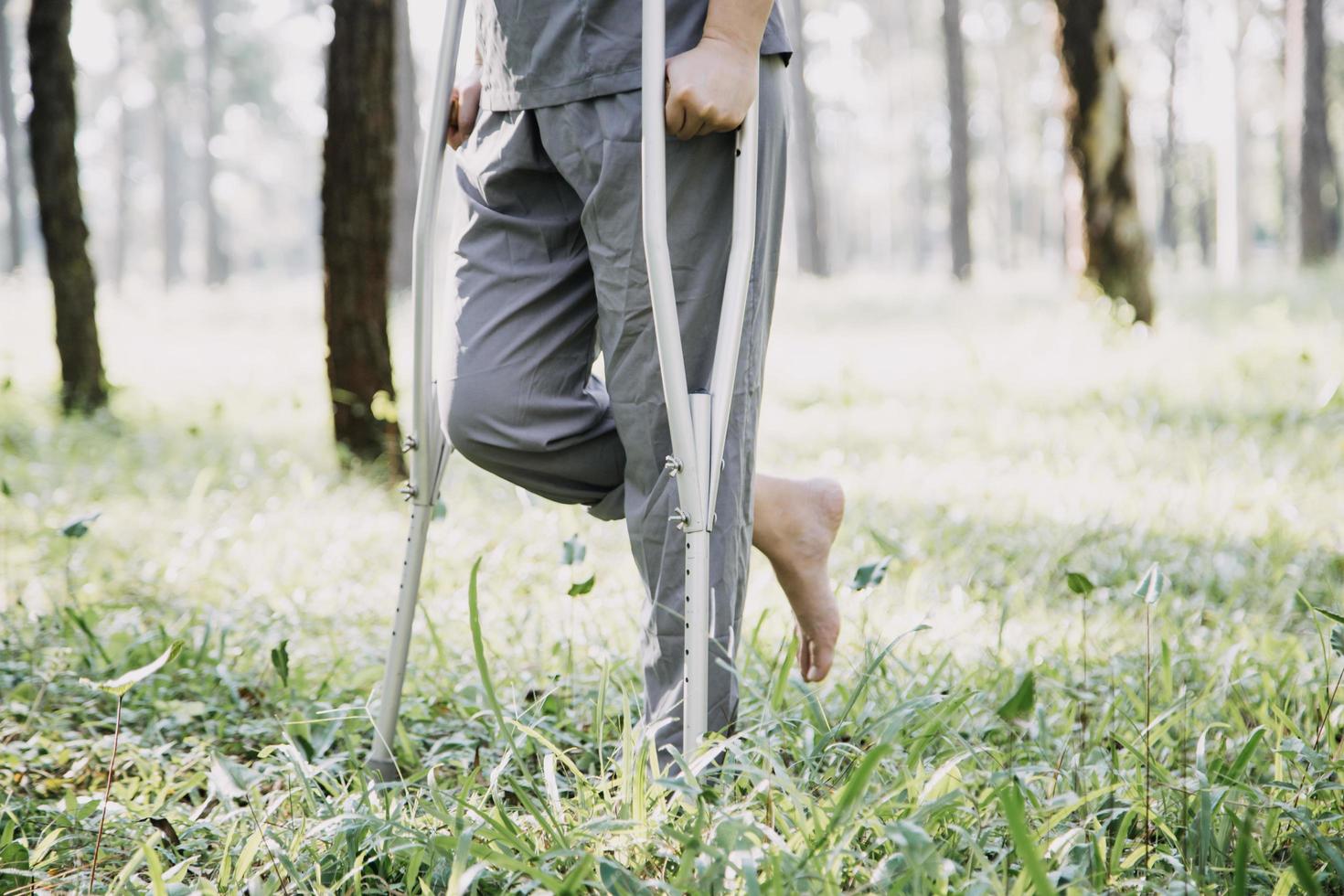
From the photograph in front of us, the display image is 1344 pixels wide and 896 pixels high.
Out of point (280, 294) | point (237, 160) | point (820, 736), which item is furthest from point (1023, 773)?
point (237, 160)

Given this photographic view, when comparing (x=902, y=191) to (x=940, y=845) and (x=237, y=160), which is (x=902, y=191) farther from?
(x=940, y=845)

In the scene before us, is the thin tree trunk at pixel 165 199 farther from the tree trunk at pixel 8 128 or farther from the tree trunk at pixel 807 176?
the tree trunk at pixel 807 176

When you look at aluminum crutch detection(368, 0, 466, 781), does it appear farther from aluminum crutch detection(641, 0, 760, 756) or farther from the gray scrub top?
aluminum crutch detection(641, 0, 760, 756)

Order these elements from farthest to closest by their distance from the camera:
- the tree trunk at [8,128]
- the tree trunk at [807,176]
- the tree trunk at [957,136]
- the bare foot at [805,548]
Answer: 1. the tree trunk at [8,128]
2. the tree trunk at [807,176]
3. the tree trunk at [957,136]
4. the bare foot at [805,548]

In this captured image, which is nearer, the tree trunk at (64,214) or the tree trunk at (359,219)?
the tree trunk at (359,219)

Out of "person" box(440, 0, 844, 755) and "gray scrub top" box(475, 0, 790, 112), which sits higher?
"gray scrub top" box(475, 0, 790, 112)

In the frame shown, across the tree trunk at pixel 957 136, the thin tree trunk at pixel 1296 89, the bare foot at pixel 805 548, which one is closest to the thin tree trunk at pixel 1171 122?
the tree trunk at pixel 957 136

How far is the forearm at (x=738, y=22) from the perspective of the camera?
163 cm

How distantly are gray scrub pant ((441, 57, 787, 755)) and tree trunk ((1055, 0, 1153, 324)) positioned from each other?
6.34 metres

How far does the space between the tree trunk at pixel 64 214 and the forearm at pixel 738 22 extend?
5302 millimetres

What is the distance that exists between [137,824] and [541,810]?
2.00 ft

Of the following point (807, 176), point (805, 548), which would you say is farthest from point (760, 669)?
point (807, 176)

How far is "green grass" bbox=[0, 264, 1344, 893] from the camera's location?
61.2 inches

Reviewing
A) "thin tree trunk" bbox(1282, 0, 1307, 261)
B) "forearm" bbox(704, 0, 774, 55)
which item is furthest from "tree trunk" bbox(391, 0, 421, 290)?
"forearm" bbox(704, 0, 774, 55)
